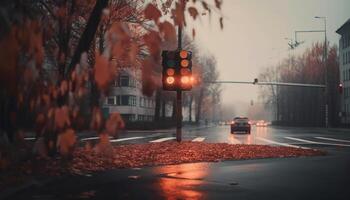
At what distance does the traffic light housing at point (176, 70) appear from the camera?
18125 mm

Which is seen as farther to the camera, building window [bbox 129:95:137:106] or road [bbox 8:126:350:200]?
building window [bbox 129:95:137:106]

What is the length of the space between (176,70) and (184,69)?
28 cm

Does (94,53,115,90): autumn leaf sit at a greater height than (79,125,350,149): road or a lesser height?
greater

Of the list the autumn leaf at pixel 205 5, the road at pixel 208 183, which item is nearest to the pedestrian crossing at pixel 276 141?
the road at pixel 208 183

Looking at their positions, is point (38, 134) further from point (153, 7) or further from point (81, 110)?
point (153, 7)

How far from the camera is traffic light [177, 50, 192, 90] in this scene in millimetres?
18297

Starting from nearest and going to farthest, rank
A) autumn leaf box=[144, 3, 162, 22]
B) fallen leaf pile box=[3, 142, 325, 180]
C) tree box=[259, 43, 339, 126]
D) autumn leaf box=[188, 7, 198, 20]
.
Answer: autumn leaf box=[144, 3, 162, 22] → autumn leaf box=[188, 7, 198, 20] → fallen leaf pile box=[3, 142, 325, 180] → tree box=[259, 43, 339, 126]

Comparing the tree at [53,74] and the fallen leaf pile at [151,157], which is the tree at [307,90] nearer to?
the fallen leaf pile at [151,157]

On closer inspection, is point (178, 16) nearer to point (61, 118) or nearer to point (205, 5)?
point (205, 5)

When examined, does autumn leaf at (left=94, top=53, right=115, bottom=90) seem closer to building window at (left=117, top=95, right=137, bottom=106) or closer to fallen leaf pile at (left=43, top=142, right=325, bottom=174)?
fallen leaf pile at (left=43, top=142, right=325, bottom=174)

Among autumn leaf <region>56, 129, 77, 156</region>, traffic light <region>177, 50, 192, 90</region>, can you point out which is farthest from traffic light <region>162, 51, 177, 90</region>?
autumn leaf <region>56, 129, 77, 156</region>

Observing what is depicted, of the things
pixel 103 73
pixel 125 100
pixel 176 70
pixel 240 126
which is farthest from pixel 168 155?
pixel 125 100

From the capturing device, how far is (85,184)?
11000 mm

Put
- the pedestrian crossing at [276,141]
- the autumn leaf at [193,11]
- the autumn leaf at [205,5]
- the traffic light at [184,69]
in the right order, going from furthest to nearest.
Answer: the pedestrian crossing at [276,141], the traffic light at [184,69], the autumn leaf at [205,5], the autumn leaf at [193,11]
